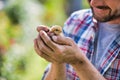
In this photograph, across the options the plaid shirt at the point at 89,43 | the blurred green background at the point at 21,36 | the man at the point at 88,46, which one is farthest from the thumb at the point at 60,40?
the blurred green background at the point at 21,36

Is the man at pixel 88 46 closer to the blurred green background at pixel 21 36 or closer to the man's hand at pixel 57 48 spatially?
the man's hand at pixel 57 48

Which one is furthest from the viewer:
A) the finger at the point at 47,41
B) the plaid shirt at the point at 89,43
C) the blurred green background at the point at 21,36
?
the blurred green background at the point at 21,36

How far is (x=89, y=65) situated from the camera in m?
1.99

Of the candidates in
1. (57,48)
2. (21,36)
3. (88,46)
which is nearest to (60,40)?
(57,48)

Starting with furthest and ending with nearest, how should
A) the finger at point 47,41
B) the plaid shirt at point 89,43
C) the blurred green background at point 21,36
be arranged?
the blurred green background at point 21,36
the plaid shirt at point 89,43
the finger at point 47,41

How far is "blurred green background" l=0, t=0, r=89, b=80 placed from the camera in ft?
12.0

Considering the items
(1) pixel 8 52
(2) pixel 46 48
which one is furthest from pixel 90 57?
(1) pixel 8 52

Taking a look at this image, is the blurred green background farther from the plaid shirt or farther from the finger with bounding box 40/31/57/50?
the finger with bounding box 40/31/57/50

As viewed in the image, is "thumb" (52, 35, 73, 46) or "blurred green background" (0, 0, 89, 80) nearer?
"thumb" (52, 35, 73, 46)

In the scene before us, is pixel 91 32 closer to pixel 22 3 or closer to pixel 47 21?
pixel 22 3

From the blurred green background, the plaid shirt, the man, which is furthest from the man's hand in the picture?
the blurred green background

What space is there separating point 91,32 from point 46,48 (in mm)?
421

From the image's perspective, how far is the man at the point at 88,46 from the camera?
190cm

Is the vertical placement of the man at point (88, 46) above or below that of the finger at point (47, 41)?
below
